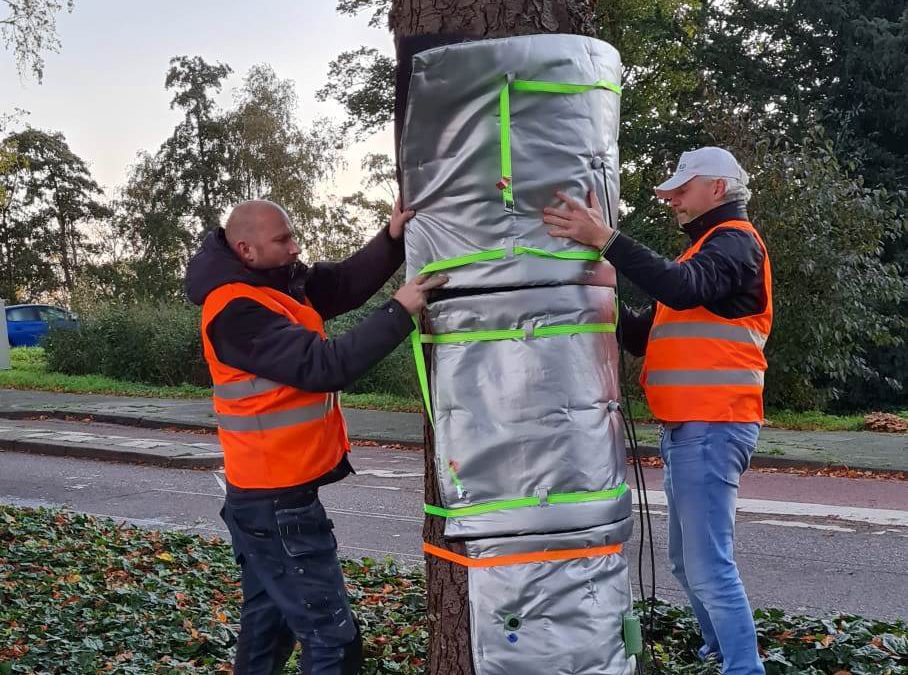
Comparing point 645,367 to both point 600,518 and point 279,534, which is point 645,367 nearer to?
point 600,518

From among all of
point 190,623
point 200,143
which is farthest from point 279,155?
point 190,623

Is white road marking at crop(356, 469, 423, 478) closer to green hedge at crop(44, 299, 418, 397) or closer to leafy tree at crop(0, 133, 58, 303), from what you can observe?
green hedge at crop(44, 299, 418, 397)

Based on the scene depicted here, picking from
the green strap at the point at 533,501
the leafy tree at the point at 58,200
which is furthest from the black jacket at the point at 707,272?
the leafy tree at the point at 58,200

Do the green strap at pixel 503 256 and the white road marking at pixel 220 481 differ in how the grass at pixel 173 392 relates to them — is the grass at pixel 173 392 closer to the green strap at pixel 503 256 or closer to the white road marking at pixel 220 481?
the white road marking at pixel 220 481

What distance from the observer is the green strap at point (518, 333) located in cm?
270

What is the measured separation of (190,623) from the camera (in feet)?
15.8

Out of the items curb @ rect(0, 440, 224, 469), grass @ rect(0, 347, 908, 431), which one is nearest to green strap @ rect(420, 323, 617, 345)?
grass @ rect(0, 347, 908, 431)

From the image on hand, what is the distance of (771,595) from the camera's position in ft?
19.8

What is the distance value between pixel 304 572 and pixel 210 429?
12.6 meters

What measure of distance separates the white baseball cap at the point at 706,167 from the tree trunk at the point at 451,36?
2.61ft

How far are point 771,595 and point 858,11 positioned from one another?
1717cm

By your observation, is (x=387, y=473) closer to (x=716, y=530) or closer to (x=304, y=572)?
(x=716, y=530)

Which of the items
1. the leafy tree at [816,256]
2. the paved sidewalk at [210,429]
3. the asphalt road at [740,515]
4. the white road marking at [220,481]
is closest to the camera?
the white road marking at [220,481]

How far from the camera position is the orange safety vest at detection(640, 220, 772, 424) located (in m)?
3.58
